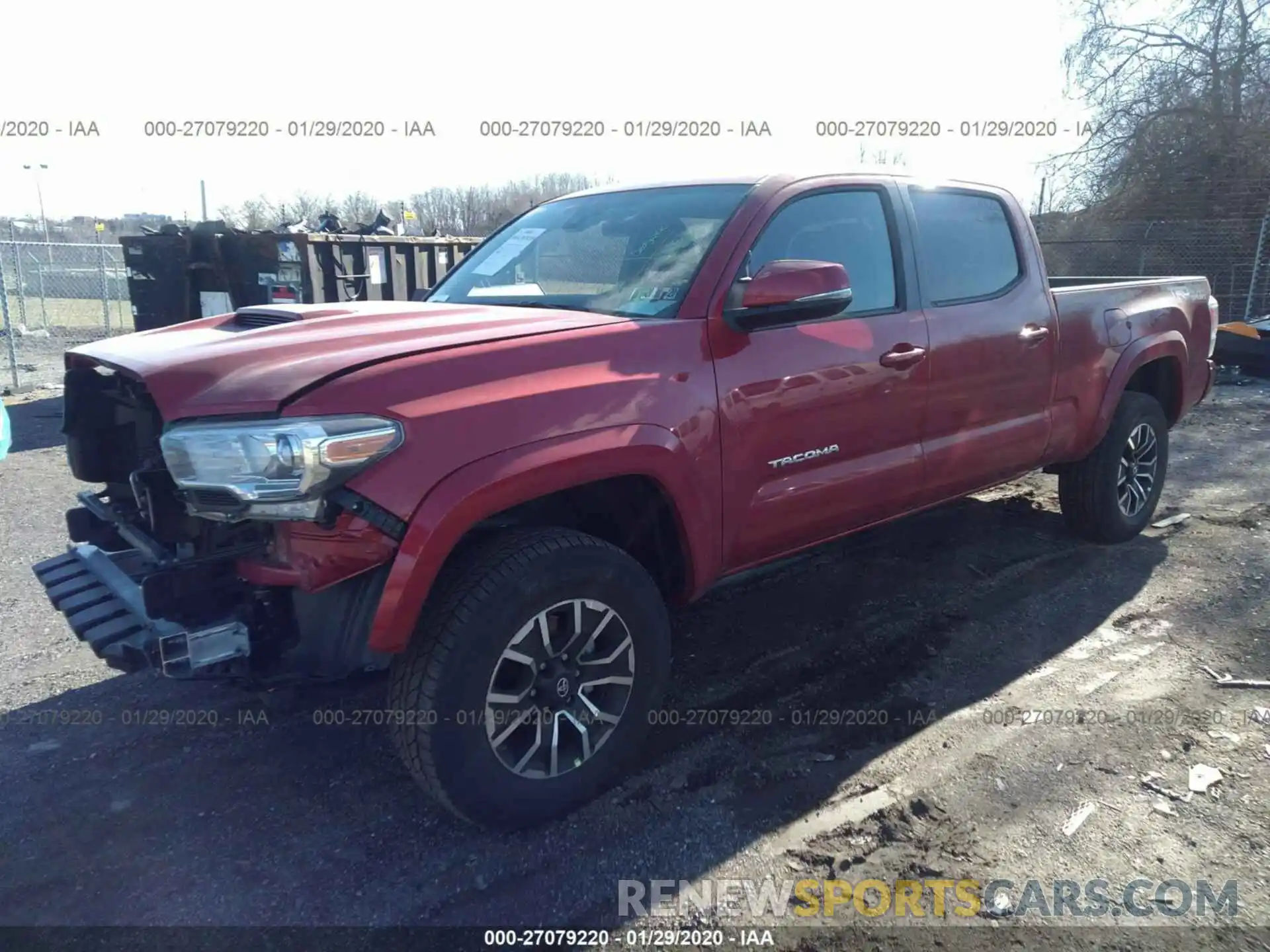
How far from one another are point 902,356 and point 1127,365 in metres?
1.99

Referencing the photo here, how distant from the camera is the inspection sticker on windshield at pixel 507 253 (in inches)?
162

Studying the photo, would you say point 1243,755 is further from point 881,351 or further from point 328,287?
point 328,287

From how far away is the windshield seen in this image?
11.2ft

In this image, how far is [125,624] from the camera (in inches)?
107

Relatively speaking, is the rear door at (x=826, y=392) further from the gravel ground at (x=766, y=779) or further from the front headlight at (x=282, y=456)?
the front headlight at (x=282, y=456)

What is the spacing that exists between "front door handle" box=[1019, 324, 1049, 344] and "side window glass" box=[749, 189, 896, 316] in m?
0.89

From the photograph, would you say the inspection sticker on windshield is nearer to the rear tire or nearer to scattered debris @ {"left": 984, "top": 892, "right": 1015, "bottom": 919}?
scattered debris @ {"left": 984, "top": 892, "right": 1015, "bottom": 919}

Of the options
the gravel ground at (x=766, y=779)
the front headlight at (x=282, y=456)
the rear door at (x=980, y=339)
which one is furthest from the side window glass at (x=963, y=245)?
the front headlight at (x=282, y=456)

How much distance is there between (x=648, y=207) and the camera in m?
Answer: 3.83

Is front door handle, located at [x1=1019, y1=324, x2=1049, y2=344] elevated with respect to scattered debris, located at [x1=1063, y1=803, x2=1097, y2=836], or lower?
elevated

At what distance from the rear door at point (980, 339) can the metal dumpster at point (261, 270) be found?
23.9 feet

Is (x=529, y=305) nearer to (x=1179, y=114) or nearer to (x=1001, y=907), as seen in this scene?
(x=1001, y=907)

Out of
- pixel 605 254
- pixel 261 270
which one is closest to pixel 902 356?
pixel 605 254

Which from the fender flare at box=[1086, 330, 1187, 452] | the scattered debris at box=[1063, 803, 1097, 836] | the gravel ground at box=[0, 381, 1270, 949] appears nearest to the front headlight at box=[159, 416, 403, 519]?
the gravel ground at box=[0, 381, 1270, 949]
